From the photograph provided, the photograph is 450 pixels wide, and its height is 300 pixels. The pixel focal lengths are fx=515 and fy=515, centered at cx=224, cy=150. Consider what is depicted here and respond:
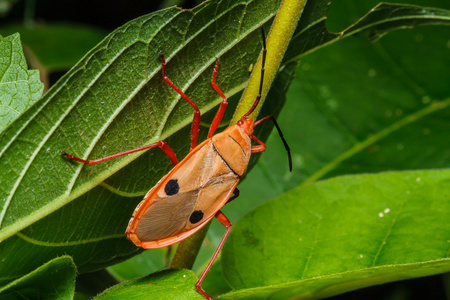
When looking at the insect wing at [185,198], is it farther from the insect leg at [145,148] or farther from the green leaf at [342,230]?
the green leaf at [342,230]

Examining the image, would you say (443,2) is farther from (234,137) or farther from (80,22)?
(80,22)

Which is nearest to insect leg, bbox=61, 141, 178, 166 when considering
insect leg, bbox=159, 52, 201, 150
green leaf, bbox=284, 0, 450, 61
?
insect leg, bbox=159, 52, 201, 150

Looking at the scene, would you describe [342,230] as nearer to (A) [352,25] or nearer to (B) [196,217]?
(B) [196,217]

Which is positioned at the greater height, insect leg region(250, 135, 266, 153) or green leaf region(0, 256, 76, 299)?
green leaf region(0, 256, 76, 299)

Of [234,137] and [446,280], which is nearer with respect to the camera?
[234,137]

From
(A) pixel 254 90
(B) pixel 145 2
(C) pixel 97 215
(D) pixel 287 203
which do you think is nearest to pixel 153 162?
(C) pixel 97 215

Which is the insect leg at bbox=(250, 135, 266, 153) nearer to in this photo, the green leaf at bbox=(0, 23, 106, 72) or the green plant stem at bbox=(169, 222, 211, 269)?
the green plant stem at bbox=(169, 222, 211, 269)
